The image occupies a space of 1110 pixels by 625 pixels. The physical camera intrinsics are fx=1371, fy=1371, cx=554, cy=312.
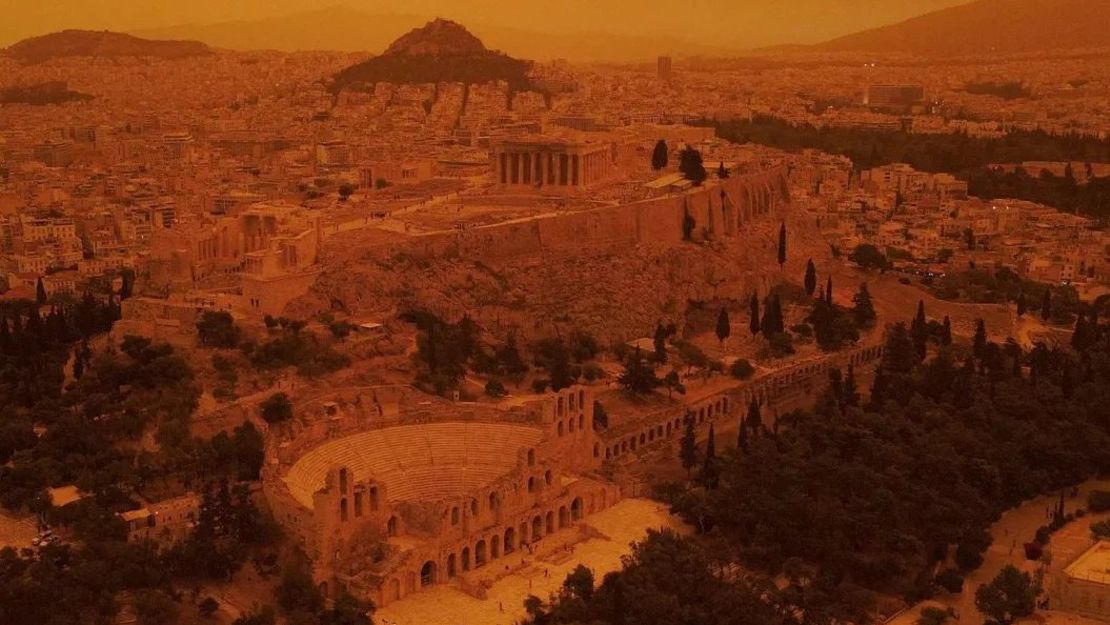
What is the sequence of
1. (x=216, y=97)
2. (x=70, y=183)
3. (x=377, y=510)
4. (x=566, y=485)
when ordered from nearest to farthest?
(x=377, y=510) → (x=566, y=485) → (x=70, y=183) → (x=216, y=97)

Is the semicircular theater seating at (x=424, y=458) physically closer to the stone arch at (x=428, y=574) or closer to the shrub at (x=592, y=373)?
the stone arch at (x=428, y=574)

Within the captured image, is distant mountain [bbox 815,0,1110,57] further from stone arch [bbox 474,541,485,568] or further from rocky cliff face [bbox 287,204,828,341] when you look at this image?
stone arch [bbox 474,541,485,568]

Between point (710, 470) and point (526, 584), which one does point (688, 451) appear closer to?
point (710, 470)

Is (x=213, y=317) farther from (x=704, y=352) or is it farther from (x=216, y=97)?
(x=216, y=97)

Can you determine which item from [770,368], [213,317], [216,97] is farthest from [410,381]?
[216,97]

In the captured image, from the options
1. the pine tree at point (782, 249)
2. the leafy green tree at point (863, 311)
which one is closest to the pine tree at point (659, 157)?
the pine tree at point (782, 249)

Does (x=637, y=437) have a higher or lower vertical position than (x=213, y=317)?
lower

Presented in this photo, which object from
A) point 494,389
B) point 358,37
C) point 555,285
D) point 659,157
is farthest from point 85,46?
point 494,389
